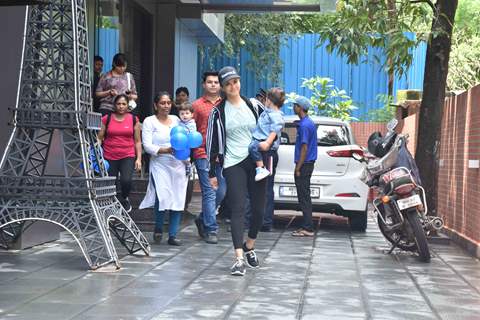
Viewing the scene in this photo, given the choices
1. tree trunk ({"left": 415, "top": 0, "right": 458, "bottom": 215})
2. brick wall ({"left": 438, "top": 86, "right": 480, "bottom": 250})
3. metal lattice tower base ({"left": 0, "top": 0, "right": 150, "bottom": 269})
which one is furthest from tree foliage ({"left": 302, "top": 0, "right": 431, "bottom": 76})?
metal lattice tower base ({"left": 0, "top": 0, "right": 150, "bottom": 269})

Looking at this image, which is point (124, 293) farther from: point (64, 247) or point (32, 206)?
point (64, 247)

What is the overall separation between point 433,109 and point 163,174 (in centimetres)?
414

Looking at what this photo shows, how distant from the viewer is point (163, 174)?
32.8 ft

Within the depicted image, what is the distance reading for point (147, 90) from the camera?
16938mm

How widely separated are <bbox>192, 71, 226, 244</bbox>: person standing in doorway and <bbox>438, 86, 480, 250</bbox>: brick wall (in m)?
3.27

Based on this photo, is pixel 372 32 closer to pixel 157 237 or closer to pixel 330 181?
pixel 330 181

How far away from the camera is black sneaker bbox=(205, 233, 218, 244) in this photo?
1039cm

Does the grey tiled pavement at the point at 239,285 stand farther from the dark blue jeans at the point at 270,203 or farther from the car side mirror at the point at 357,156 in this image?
the dark blue jeans at the point at 270,203

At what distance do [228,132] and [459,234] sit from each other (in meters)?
4.54

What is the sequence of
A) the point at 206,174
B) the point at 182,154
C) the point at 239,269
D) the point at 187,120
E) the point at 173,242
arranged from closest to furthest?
the point at 239,269 < the point at 182,154 < the point at 173,242 < the point at 187,120 < the point at 206,174

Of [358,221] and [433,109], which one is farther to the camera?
[358,221]

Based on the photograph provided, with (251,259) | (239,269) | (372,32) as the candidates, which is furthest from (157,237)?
(372,32)

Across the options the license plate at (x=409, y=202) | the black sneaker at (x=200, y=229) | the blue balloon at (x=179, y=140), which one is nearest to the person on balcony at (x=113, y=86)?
the black sneaker at (x=200, y=229)

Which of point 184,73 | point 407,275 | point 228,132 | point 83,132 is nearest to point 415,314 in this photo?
point 407,275
